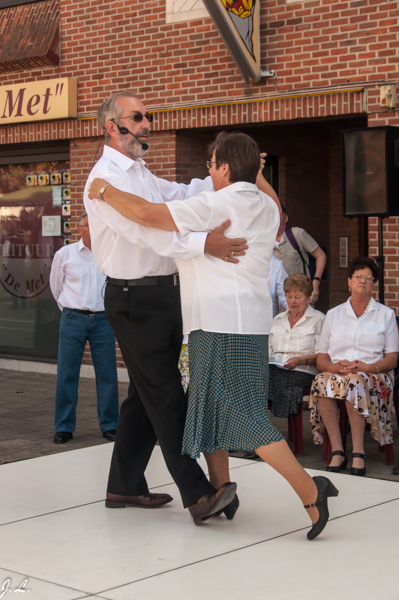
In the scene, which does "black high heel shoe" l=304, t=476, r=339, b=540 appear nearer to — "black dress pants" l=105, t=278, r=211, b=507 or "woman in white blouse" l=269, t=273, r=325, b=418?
"black dress pants" l=105, t=278, r=211, b=507

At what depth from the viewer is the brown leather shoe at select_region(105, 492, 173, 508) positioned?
4534mm

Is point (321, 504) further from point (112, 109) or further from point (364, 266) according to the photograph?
point (364, 266)

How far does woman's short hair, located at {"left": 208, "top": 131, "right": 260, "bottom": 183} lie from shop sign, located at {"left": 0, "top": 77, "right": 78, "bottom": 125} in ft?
19.4

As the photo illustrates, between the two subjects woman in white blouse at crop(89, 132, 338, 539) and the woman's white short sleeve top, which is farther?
the woman's white short sleeve top

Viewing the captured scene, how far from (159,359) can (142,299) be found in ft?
1.02

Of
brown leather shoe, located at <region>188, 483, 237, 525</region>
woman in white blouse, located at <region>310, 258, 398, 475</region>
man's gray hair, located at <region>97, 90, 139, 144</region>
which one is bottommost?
brown leather shoe, located at <region>188, 483, 237, 525</region>

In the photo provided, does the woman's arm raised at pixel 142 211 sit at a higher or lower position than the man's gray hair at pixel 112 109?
lower

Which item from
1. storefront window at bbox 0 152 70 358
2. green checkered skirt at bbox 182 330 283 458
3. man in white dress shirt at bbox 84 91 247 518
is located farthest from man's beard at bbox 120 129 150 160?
storefront window at bbox 0 152 70 358

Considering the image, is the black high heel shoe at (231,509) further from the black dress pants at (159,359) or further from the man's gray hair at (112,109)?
the man's gray hair at (112,109)

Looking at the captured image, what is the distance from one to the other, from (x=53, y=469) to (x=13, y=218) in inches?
228

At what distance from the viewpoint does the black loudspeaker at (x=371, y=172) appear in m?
6.50

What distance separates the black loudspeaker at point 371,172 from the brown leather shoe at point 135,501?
305 centimetres

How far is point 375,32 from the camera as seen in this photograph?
7.62m

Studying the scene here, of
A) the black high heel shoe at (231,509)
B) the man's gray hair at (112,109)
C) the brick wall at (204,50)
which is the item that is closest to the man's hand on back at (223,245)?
the man's gray hair at (112,109)
